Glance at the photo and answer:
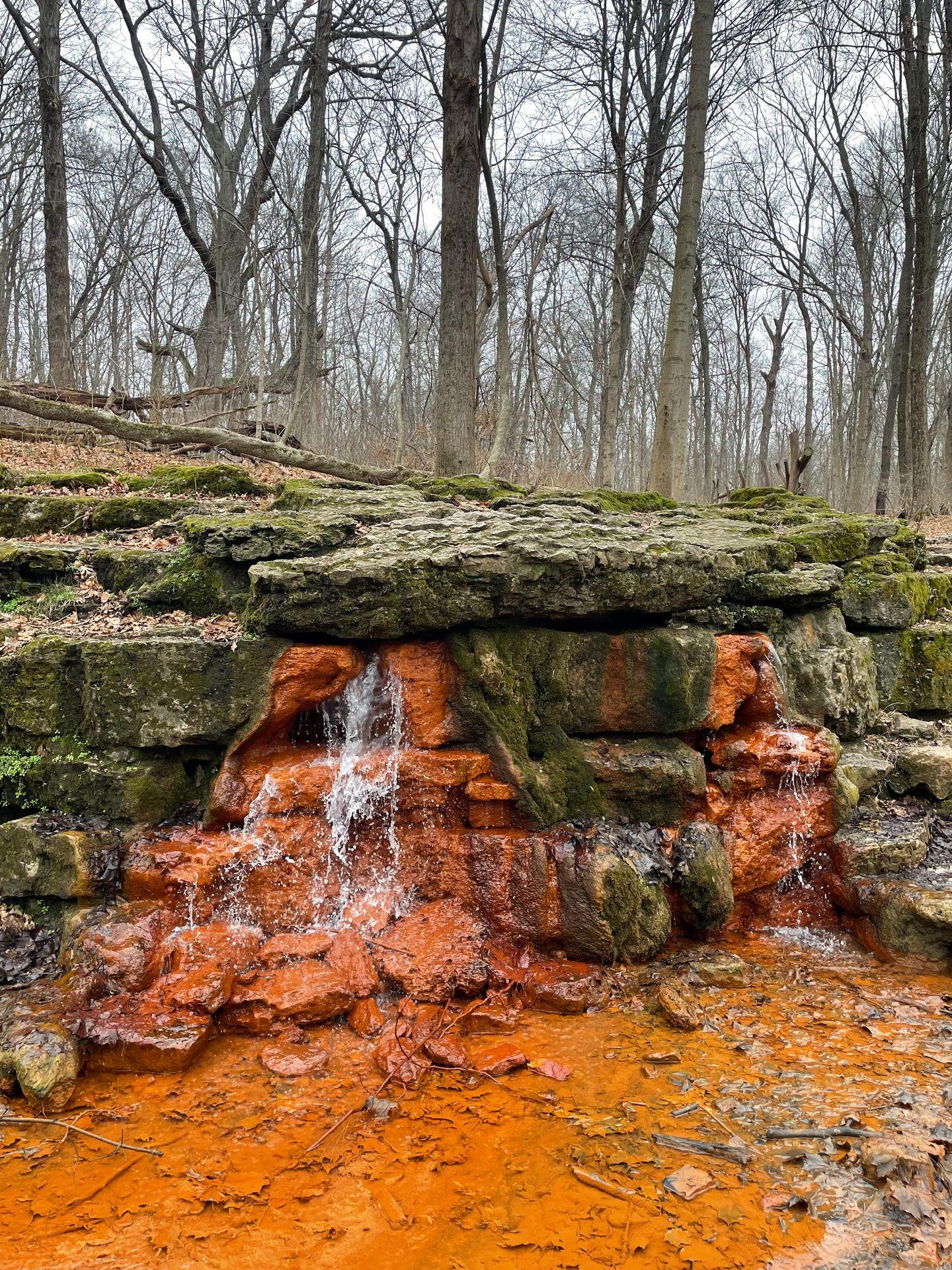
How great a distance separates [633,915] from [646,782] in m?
0.97

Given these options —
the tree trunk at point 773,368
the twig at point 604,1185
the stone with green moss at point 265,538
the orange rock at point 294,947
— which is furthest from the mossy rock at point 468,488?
the tree trunk at point 773,368

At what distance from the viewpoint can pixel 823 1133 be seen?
3.45 m

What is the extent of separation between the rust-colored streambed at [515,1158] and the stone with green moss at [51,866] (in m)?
1.22

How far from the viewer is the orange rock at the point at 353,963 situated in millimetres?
4562

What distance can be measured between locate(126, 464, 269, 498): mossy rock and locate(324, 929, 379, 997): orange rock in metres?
5.37

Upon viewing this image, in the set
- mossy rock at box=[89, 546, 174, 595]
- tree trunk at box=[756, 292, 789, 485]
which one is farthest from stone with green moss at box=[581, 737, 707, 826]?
tree trunk at box=[756, 292, 789, 485]

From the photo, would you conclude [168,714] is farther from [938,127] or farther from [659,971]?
[938,127]

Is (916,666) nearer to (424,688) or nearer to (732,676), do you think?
(732,676)

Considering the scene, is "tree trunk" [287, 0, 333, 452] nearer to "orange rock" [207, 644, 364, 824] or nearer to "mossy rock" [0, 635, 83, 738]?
"orange rock" [207, 644, 364, 824]

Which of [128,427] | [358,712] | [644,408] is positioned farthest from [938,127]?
[358,712]

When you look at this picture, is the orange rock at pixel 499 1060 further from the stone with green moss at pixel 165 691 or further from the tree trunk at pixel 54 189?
the tree trunk at pixel 54 189

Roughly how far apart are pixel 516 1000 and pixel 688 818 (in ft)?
6.23

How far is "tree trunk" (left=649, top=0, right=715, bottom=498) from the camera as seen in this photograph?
34.3 feet

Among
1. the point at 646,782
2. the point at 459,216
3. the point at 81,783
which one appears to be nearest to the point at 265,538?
the point at 81,783
